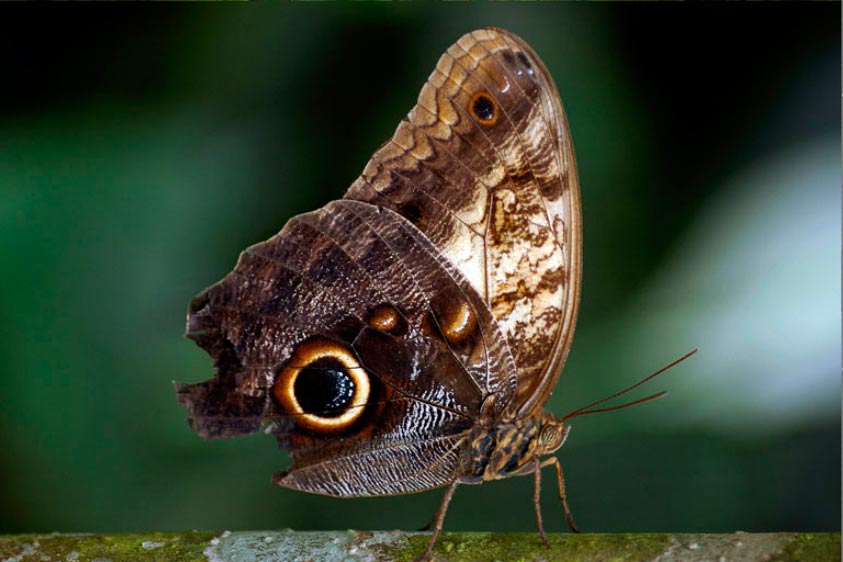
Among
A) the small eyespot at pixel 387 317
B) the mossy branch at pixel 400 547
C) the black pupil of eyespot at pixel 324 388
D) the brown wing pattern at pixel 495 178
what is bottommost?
the mossy branch at pixel 400 547

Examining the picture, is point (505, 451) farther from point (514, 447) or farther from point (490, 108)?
point (490, 108)

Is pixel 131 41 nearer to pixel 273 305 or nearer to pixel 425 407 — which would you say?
pixel 273 305

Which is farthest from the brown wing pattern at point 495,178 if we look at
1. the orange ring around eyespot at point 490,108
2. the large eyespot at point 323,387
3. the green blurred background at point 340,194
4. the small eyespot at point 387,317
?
the green blurred background at point 340,194

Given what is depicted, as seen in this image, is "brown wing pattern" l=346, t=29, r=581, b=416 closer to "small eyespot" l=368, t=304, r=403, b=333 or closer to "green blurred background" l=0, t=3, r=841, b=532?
"small eyespot" l=368, t=304, r=403, b=333

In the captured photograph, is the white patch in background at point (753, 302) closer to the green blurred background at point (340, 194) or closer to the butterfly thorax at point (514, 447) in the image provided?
the green blurred background at point (340, 194)

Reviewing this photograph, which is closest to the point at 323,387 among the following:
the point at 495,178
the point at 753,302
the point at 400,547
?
the point at 400,547

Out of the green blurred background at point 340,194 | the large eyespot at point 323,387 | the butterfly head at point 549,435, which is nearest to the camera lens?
the butterfly head at point 549,435

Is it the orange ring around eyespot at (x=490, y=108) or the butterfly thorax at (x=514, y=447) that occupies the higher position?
the orange ring around eyespot at (x=490, y=108)

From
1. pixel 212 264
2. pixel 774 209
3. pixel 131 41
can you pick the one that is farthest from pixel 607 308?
pixel 131 41
